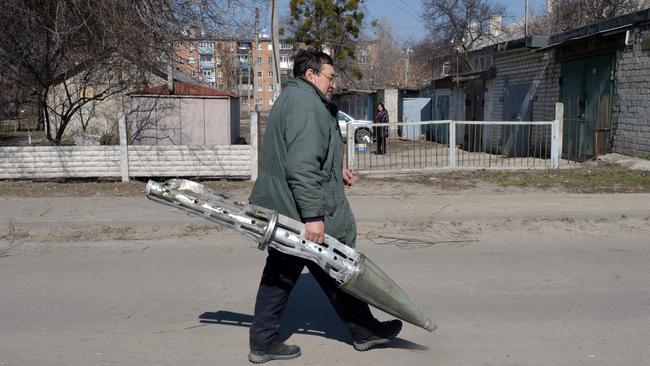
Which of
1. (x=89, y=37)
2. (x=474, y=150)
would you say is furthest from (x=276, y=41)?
(x=89, y=37)

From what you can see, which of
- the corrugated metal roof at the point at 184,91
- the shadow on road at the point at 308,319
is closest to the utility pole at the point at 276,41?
the corrugated metal roof at the point at 184,91

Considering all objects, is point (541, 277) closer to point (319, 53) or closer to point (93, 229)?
point (319, 53)

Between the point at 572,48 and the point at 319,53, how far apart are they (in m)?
14.4

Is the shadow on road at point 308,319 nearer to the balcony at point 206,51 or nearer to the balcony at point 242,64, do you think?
the balcony at point 206,51

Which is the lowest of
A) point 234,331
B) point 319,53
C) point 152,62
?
point 234,331

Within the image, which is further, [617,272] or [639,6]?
[639,6]

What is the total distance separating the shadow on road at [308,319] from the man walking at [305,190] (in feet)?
1.14

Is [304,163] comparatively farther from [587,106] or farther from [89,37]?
[587,106]

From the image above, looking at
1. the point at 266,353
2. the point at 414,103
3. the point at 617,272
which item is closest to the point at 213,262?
the point at 266,353

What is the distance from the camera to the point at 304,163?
3.52 meters

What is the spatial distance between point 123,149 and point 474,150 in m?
9.93

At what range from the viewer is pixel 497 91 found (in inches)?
843

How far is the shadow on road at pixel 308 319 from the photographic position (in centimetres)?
446

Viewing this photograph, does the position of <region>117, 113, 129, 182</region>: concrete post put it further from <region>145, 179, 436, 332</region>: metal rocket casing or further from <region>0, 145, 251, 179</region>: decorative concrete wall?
<region>145, 179, 436, 332</region>: metal rocket casing
